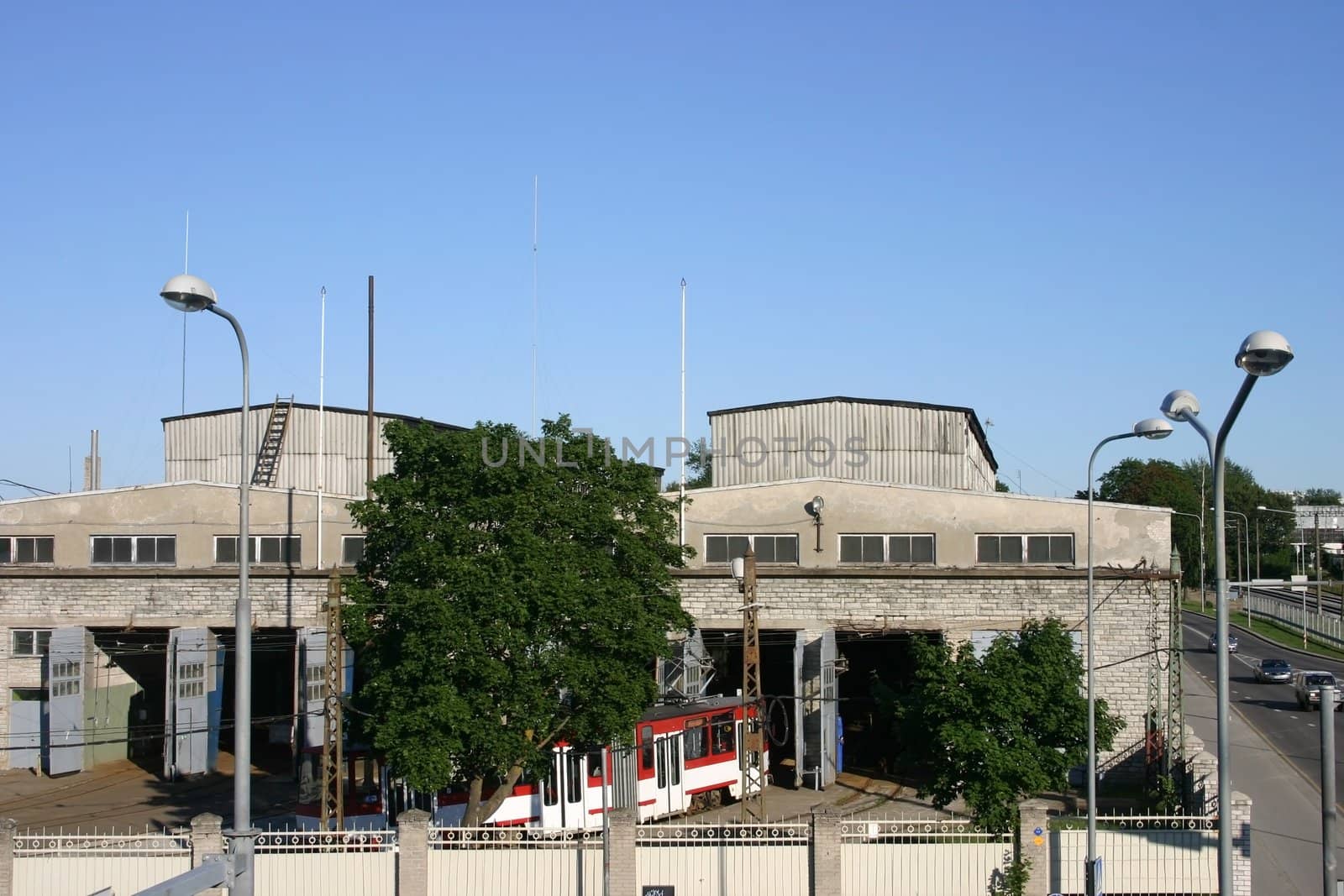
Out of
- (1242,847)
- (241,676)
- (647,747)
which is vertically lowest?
(1242,847)

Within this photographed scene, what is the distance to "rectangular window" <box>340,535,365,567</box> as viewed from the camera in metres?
42.8

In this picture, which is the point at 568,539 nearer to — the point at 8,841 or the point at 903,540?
the point at 8,841

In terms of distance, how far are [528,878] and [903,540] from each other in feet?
68.3

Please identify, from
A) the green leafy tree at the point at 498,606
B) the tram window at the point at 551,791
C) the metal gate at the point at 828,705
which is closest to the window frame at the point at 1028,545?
the metal gate at the point at 828,705

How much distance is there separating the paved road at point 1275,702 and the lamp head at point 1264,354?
1760cm

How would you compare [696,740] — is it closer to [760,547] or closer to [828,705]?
[828,705]

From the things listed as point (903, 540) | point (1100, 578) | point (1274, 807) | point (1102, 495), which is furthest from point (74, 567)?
point (1102, 495)

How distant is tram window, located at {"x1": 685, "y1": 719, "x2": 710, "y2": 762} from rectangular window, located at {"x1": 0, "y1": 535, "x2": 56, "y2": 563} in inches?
923

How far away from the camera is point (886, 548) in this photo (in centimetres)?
4028

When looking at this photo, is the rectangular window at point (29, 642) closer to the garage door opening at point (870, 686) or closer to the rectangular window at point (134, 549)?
the rectangular window at point (134, 549)

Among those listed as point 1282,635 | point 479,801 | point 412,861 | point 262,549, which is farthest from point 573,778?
point 1282,635

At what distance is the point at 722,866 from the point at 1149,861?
24.4 feet

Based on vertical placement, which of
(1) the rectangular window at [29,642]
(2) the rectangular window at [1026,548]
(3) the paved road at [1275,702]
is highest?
(2) the rectangular window at [1026,548]

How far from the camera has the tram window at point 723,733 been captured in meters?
35.6
